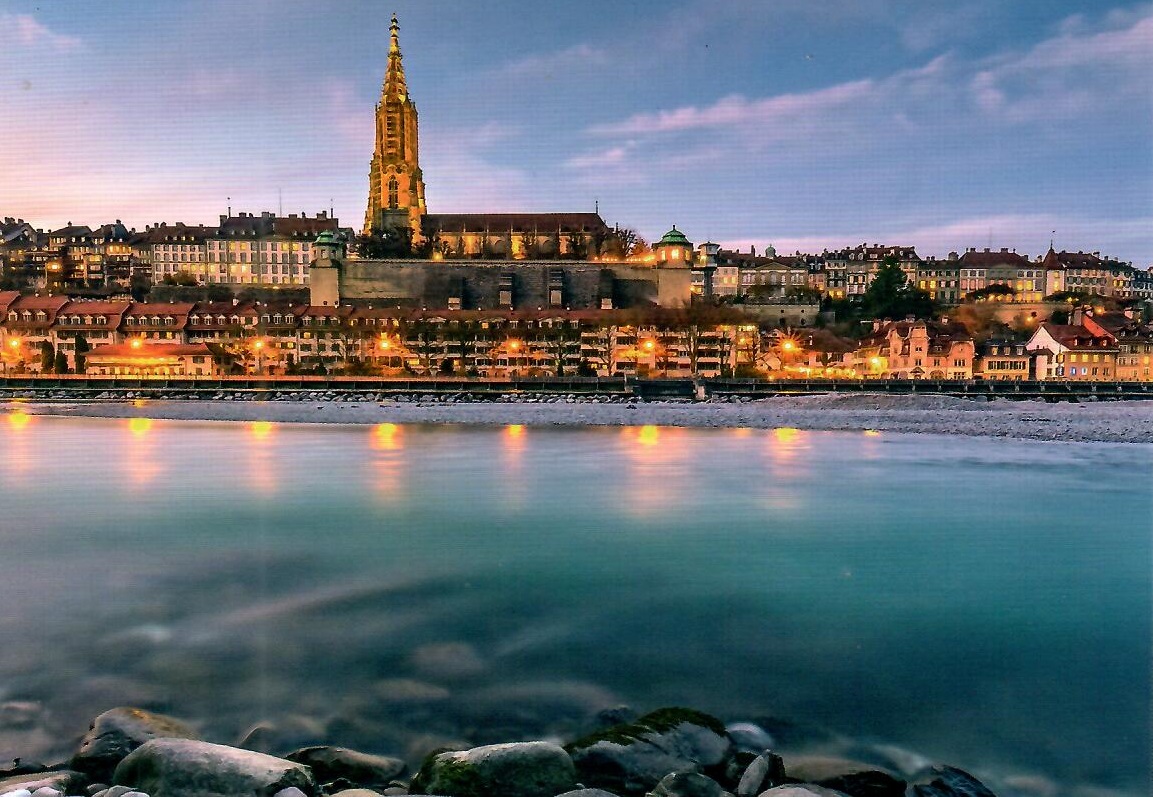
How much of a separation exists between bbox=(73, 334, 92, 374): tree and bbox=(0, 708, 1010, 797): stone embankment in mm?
72641

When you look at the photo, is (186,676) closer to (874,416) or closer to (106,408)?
(874,416)

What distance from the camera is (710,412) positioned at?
4247 centimetres

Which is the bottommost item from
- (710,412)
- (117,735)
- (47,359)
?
(710,412)

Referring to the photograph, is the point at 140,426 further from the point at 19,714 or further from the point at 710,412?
the point at 19,714

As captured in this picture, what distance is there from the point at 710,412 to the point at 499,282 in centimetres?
5645

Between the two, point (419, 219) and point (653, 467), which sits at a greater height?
point (419, 219)

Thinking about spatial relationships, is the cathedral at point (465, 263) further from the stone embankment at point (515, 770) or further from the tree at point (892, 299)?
the stone embankment at point (515, 770)

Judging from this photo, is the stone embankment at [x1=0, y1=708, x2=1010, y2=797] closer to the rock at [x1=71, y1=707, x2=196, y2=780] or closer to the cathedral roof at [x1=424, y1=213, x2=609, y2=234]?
the rock at [x1=71, y1=707, x2=196, y2=780]

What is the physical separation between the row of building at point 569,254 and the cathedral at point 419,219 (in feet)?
0.82

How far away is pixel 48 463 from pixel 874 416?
3302cm

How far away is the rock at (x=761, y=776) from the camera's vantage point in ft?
16.9

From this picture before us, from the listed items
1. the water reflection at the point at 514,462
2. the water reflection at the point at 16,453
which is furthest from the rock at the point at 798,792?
the water reflection at the point at 16,453

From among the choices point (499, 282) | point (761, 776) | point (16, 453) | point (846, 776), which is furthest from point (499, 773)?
point (499, 282)

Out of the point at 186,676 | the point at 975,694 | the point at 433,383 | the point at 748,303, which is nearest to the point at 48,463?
the point at 186,676
